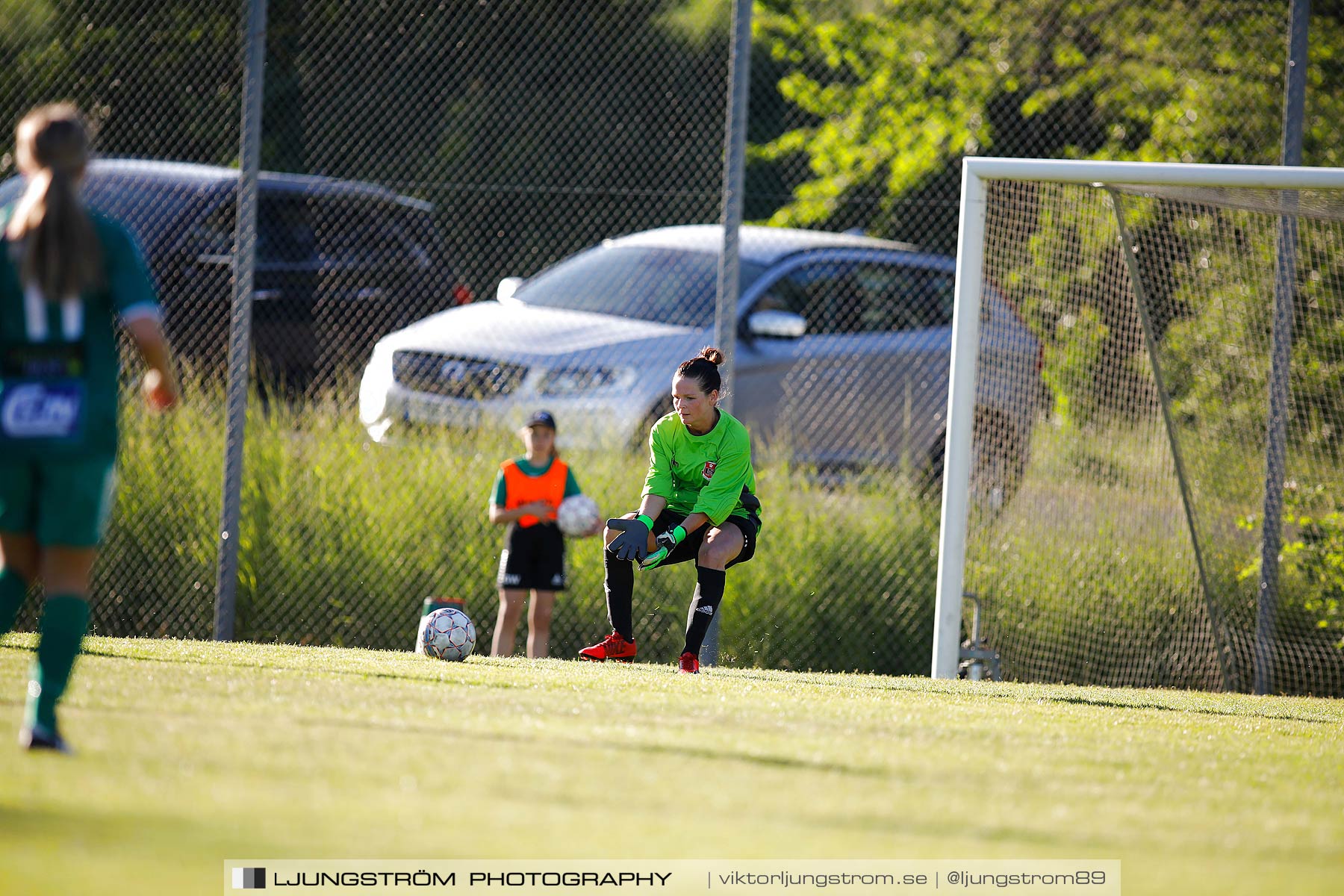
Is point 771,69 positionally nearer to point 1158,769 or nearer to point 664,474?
point 664,474

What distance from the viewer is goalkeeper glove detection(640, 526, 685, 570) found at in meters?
6.88

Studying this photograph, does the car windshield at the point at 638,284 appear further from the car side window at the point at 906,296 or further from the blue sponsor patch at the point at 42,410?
the blue sponsor patch at the point at 42,410

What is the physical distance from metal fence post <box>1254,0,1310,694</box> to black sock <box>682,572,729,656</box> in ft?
11.9

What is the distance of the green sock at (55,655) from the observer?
12.3ft

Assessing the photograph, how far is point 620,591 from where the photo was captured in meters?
7.21

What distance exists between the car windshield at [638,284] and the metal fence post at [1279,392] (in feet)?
10.4

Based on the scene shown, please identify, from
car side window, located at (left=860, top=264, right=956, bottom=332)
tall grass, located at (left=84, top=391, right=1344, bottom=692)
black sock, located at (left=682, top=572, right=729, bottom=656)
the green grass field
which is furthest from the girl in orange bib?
car side window, located at (left=860, top=264, right=956, bottom=332)

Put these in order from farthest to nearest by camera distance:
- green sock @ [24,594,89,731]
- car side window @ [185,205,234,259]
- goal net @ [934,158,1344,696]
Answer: car side window @ [185,205,234,259]
goal net @ [934,158,1344,696]
green sock @ [24,594,89,731]

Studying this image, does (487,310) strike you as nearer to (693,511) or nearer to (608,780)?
(693,511)

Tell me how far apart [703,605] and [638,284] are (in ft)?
11.1

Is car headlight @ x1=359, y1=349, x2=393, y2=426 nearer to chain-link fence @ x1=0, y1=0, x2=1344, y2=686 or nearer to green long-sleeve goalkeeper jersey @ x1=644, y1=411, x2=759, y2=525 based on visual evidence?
chain-link fence @ x1=0, y1=0, x2=1344, y2=686

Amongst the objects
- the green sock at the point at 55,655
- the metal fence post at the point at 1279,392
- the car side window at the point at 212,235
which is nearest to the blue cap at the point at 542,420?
the car side window at the point at 212,235

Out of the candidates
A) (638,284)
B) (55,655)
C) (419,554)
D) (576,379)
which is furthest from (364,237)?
(55,655)

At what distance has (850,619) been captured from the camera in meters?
8.95
